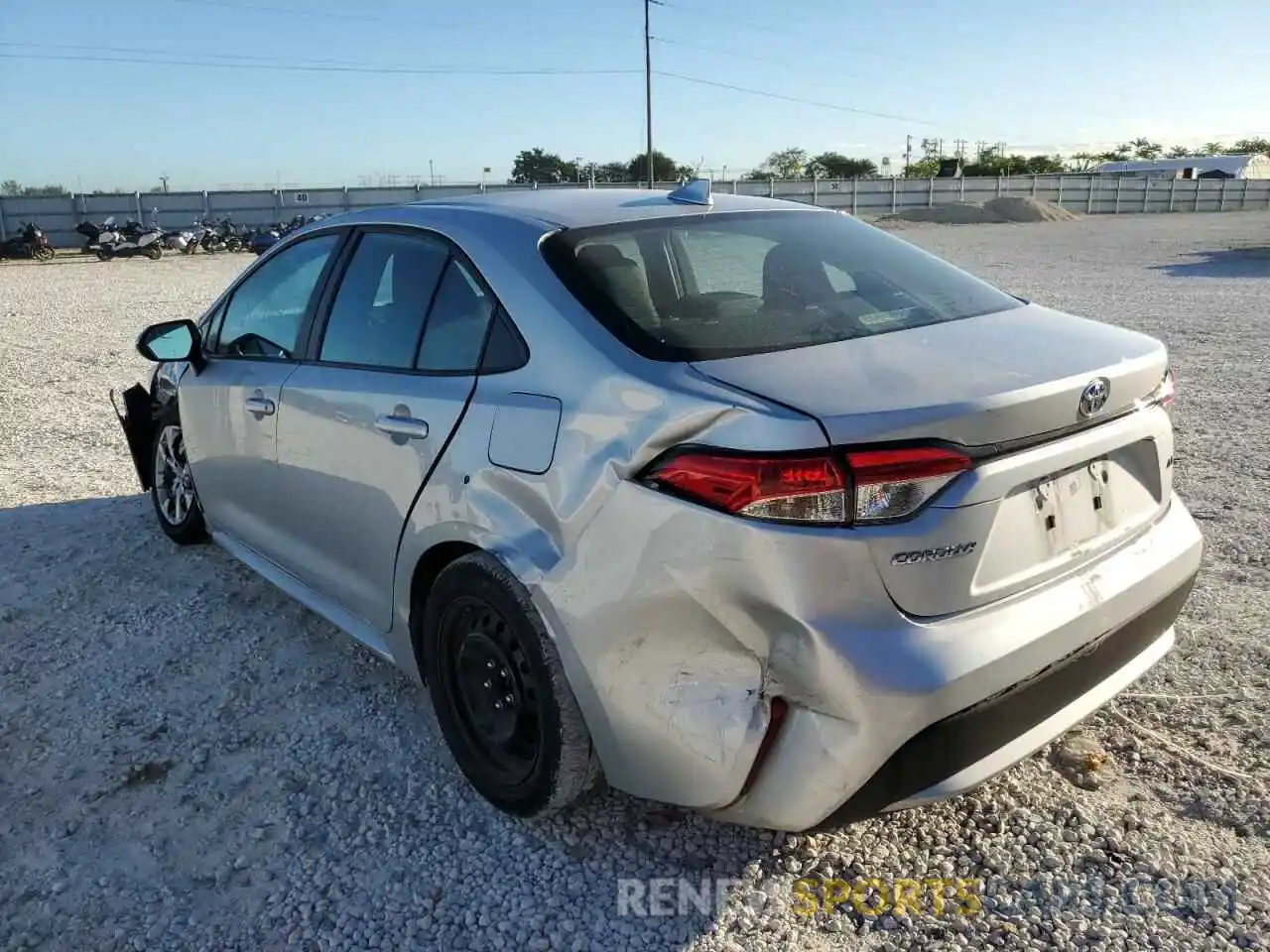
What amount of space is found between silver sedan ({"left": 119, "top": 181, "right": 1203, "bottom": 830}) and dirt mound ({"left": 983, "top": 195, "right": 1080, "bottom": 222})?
44160 mm

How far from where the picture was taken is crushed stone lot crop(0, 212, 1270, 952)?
7.73 feet

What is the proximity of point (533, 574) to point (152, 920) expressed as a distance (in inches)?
48.8

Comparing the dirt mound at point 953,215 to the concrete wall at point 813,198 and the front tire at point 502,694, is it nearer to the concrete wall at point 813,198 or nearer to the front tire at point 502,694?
the concrete wall at point 813,198

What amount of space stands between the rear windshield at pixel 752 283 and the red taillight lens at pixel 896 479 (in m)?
0.49

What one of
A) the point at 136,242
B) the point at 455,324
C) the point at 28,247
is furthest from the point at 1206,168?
the point at 455,324

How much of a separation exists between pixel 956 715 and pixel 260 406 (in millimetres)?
2604

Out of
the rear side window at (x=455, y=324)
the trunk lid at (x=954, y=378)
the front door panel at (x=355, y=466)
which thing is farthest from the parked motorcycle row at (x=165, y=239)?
the trunk lid at (x=954, y=378)

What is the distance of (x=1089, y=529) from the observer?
238 cm

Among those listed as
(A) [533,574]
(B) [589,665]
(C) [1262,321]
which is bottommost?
(C) [1262,321]

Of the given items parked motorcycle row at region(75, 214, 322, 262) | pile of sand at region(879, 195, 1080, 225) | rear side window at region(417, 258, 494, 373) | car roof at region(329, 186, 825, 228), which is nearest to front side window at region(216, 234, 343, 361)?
car roof at region(329, 186, 825, 228)

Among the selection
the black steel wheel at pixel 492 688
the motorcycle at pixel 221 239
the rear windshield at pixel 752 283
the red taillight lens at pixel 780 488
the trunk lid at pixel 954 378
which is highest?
the rear windshield at pixel 752 283

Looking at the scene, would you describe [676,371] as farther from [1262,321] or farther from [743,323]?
[1262,321]

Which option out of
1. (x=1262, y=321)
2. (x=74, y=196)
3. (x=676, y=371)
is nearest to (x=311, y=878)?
(x=676, y=371)

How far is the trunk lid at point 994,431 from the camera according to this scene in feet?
6.64
